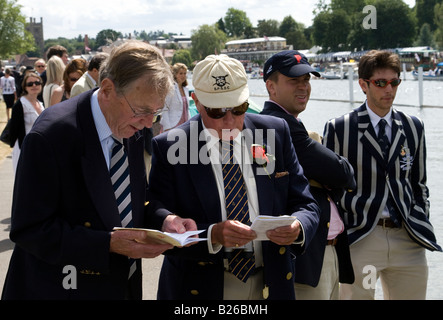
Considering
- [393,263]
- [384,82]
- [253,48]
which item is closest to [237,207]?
[393,263]

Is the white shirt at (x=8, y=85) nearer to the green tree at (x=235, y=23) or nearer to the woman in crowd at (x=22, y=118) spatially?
the woman in crowd at (x=22, y=118)

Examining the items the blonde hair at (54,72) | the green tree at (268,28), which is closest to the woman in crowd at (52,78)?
the blonde hair at (54,72)

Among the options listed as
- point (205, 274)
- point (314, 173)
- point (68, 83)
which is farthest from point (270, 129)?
point (68, 83)

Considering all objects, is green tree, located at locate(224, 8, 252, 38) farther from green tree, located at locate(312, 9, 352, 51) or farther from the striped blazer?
the striped blazer

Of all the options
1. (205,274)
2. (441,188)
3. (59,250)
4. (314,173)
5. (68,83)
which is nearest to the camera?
(59,250)

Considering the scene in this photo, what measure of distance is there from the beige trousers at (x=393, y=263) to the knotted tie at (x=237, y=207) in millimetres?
1493

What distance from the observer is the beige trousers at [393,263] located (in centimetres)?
430

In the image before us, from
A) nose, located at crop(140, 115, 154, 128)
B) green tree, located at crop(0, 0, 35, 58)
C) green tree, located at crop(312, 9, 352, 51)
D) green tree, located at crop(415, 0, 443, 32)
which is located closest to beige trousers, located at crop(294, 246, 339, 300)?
nose, located at crop(140, 115, 154, 128)

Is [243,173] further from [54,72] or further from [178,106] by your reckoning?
[178,106]

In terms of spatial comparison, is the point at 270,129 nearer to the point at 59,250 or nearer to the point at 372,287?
the point at 59,250

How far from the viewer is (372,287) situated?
14.1 ft

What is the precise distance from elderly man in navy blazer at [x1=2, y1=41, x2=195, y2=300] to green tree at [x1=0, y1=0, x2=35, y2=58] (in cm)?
6175

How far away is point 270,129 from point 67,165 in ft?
3.66

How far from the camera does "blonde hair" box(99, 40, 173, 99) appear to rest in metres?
2.67
